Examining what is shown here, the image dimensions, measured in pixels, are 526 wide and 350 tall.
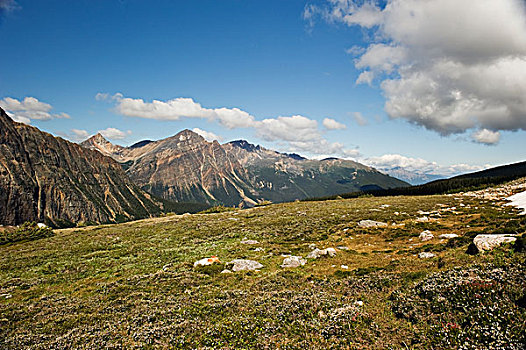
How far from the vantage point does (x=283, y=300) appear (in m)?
16.4

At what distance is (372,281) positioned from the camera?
1784 centimetres

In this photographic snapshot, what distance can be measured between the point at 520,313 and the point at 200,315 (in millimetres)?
15766

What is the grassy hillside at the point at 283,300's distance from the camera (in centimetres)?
1125

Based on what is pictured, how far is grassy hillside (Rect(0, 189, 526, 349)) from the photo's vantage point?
11250mm

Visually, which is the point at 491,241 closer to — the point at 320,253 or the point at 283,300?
the point at 320,253

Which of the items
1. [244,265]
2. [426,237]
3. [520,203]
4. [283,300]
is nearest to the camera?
[283,300]

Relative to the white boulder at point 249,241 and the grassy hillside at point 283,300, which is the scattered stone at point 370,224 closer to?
the grassy hillside at point 283,300

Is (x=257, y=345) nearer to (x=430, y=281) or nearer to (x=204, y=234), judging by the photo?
(x=430, y=281)

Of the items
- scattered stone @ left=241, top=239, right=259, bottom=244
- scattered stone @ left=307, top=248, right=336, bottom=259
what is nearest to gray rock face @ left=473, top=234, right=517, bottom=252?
scattered stone @ left=307, top=248, right=336, bottom=259

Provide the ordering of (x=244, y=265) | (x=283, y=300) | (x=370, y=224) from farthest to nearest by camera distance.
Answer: (x=370, y=224) → (x=244, y=265) → (x=283, y=300)

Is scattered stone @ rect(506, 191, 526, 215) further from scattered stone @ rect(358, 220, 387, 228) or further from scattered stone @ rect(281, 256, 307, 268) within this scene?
scattered stone @ rect(281, 256, 307, 268)

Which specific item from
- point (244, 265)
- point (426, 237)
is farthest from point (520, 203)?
point (244, 265)

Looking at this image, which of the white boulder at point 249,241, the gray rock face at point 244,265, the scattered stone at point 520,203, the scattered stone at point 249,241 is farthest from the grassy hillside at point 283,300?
the scattered stone at point 520,203

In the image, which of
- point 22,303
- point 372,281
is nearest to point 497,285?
point 372,281
